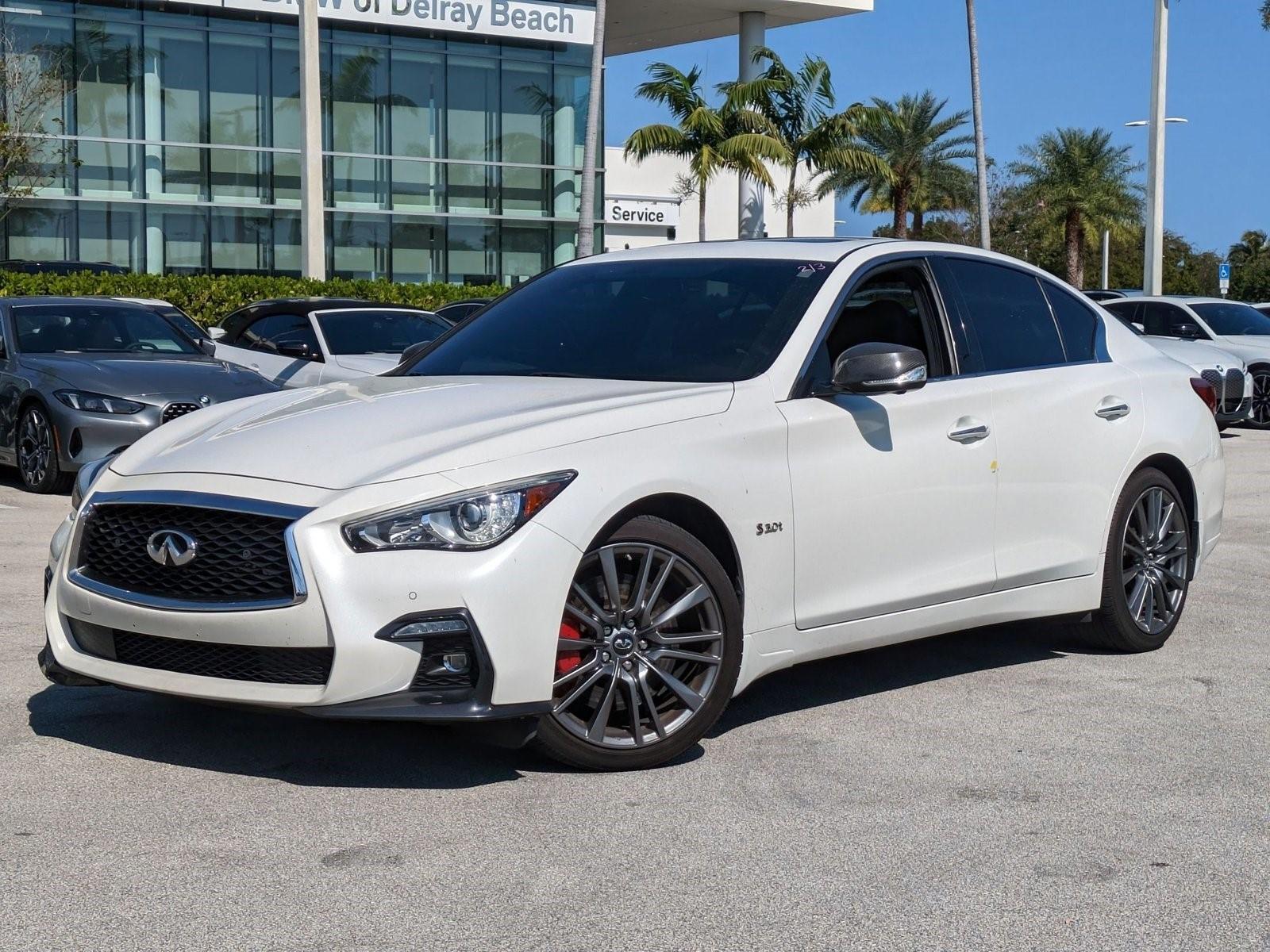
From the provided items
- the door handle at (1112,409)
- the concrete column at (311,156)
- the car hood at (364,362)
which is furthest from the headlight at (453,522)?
the concrete column at (311,156)

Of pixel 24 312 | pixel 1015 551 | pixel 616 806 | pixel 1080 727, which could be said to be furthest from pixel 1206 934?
pixel 24 312

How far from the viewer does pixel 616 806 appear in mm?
4660

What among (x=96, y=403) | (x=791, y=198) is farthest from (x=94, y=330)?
(x=791, y=198)

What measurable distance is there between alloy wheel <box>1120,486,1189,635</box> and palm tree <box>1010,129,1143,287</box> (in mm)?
48765

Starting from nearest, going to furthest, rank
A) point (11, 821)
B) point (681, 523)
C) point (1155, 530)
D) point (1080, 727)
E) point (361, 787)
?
point (11, 821), point (361, 787), point (681, 523), point (1080, 727), point (1155, 530)

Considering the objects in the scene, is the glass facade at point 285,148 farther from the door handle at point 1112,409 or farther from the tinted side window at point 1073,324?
the door handle at point 1112,409

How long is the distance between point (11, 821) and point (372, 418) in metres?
1.58

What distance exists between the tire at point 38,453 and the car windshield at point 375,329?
2.78 m

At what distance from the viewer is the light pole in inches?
1230

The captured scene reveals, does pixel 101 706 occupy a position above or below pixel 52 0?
below

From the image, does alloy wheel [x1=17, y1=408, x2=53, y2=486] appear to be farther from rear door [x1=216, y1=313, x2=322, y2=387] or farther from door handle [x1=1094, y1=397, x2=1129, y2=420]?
door handle [x1=1094, y1=397, x2=1129, y2=420]

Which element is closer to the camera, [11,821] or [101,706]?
[11,821]

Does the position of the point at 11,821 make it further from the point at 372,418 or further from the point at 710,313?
→ the point at 710,313

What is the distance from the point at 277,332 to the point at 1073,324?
9.65m
